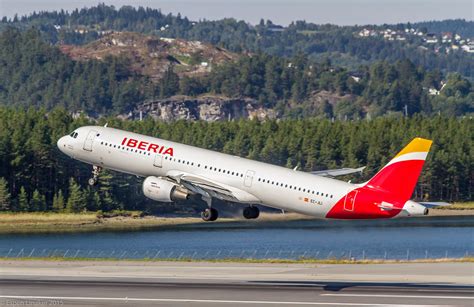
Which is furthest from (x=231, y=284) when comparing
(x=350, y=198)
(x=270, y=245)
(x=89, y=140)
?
(x=270, y=245)

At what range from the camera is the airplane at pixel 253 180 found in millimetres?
108000

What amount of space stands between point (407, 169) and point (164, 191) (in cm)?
2198

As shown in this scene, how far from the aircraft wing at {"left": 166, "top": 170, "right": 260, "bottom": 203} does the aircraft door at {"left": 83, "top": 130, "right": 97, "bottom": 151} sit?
10.8m

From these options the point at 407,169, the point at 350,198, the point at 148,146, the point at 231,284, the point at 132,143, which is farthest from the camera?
the point at 132,143

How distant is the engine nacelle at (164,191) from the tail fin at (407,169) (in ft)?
61.6

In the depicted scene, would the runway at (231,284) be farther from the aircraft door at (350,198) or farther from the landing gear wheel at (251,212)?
the aircraft door at (350,198)

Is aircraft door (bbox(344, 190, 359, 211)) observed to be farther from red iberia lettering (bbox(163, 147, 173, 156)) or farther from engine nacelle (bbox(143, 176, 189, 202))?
red iberia lettering (bbox(163, 147, 173, 156))

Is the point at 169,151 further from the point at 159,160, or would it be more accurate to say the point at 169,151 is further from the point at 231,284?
the point at 231,284

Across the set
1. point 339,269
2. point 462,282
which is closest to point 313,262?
point 339,269

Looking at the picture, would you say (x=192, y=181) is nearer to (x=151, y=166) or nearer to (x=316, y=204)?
(x=151, y=166)

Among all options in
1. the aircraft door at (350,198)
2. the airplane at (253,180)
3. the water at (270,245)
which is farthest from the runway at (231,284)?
the water at (270,245)

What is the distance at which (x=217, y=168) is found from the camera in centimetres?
11406

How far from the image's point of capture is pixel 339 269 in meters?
128

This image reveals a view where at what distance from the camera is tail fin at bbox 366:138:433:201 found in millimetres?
107562
